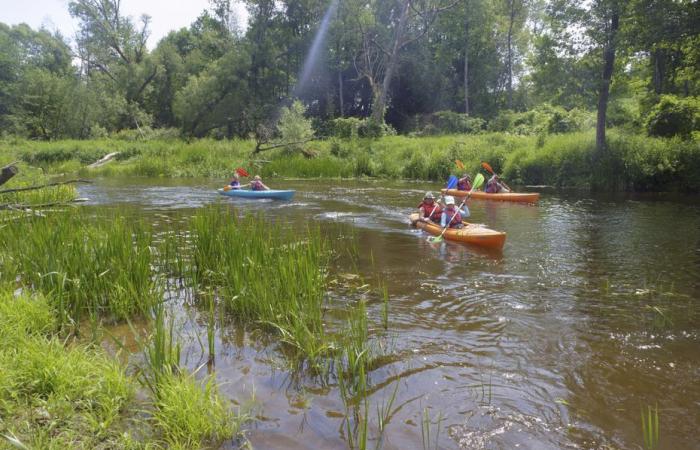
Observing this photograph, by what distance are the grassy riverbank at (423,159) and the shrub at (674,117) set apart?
82 cm

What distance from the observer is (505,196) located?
567 inches

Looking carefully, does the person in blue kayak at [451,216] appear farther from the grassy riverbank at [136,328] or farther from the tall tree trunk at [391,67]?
the tall tree trunk at [391,67]

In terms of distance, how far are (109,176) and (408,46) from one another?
77.6ft

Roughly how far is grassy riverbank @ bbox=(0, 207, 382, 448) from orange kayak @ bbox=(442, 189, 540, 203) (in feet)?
31.6

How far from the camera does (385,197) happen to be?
15.8 m

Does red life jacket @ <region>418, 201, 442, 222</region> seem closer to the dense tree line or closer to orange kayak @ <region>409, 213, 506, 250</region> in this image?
orange kayak @ <region>409, 213, 506, 250</region>

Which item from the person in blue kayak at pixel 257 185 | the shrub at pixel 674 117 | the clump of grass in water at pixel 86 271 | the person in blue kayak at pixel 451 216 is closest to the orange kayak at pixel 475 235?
the person in blue kayak at pixel 451 216

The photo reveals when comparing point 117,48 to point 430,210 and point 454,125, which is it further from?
point 430,210

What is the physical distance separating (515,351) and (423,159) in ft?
59.5

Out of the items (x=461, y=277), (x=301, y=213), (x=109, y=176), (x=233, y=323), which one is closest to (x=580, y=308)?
(x=461, y=277)

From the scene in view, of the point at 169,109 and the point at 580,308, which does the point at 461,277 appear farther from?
the point at 169,109

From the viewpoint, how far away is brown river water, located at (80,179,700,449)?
10.2 feet

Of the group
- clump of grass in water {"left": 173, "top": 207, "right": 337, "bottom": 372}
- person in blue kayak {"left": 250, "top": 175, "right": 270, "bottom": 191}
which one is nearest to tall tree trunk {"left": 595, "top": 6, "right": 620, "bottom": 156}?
person in blue kayak {"left": 250, "top": 175, "right": 270, "bottom": 191}

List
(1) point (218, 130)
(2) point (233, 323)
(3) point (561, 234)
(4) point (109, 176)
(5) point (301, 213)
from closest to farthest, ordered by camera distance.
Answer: (2) point (233, 323) → (3) point (561, 234) → (5) point (301, 213) → (4) point (109, 176) → (1) point (218, 130)
